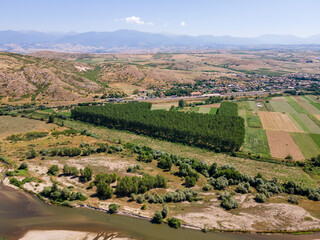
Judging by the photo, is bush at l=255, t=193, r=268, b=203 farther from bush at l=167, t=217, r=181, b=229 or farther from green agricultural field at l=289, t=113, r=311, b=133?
green agricultural field at l=289, t=113, r=311, b=133

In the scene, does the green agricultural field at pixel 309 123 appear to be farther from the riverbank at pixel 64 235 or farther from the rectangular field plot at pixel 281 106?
the riverbank at pixel 64 235

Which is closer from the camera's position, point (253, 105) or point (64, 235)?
point (64, 235)

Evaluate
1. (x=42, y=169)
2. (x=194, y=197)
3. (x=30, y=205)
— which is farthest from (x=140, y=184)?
(x=42, y=169)

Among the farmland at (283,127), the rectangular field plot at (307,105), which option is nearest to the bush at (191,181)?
the farmland at (283,127)

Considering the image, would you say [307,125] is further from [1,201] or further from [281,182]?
[1,201]

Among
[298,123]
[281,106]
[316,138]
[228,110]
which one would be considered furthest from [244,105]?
[316,138]

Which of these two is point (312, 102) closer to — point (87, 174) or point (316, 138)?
point (316, 138)
